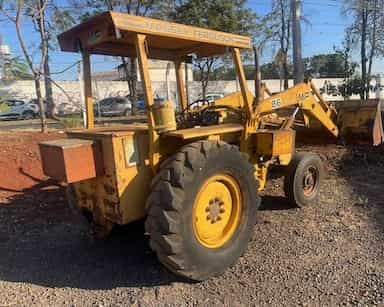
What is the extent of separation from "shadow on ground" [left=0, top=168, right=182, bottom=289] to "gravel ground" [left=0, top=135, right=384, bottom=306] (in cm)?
1

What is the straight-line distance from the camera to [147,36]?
337 centimetres

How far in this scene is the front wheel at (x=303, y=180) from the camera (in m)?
4.68

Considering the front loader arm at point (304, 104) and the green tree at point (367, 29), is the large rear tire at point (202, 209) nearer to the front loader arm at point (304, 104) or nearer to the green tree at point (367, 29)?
the front loader arm at point (304, 104)

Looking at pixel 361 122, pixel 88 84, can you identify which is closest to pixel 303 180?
pixel 361 122

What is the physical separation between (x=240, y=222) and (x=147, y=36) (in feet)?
6.73

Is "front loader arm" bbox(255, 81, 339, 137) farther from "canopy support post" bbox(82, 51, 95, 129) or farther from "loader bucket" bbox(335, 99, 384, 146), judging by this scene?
"canopy support post" bbox(82, 51, 95, 129)

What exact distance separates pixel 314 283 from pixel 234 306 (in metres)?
0.77

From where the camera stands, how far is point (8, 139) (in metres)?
7.86

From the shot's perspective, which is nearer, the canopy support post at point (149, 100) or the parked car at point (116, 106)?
the canopy support post at point (149, 100)

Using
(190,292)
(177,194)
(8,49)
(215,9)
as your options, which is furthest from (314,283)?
(215,9)

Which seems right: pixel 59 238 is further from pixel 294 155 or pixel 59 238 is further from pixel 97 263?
pixel 294 155

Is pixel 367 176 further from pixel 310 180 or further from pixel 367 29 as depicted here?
pixel 367 29

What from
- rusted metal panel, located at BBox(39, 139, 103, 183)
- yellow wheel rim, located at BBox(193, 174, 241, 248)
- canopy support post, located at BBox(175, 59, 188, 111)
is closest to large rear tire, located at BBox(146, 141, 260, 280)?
yellow wheel rim, located at BBox(193, 174, 241, 248)

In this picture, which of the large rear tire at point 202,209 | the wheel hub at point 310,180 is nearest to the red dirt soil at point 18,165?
the large rear tire at point 202,209
